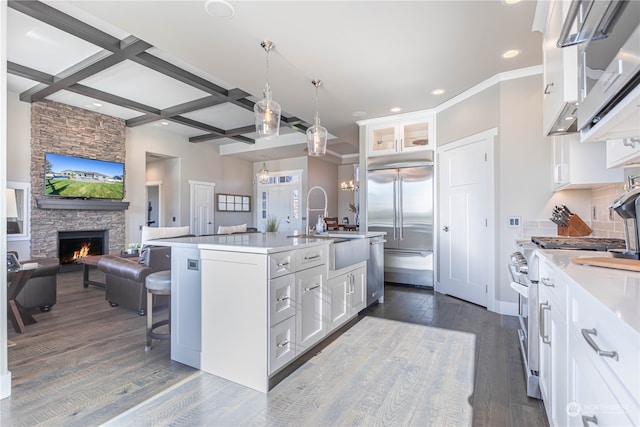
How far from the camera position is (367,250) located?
11.5 ft

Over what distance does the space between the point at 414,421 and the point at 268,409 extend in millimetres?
806

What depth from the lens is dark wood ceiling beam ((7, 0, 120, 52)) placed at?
2.85 metres

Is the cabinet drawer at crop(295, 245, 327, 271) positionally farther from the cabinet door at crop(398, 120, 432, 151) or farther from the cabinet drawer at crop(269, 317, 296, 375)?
the cabinet door at crop(398, 120, 432, 151)

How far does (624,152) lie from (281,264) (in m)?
1.96

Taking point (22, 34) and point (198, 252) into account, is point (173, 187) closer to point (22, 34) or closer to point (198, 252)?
point (22, 34)

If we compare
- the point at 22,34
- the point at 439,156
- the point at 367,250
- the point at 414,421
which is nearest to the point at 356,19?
the point at 367,250

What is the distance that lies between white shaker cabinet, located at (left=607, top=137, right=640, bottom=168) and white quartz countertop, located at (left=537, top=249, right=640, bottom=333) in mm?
645

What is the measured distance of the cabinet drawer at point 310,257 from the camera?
2.23 metres

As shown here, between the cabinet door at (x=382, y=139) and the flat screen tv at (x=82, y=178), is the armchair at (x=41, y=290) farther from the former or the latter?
the cabinet door at (x=382, y=139)

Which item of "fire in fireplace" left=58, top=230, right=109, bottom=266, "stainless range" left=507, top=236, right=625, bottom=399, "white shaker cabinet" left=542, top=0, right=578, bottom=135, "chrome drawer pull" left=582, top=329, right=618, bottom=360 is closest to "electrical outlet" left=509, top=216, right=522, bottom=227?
"stainless range" left=507, top=236, right=625, bottom=399

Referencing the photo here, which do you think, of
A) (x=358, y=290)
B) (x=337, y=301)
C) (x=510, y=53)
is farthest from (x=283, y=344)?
(x=510, y=53)

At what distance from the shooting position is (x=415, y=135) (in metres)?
4.97

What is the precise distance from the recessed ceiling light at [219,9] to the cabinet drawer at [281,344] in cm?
241

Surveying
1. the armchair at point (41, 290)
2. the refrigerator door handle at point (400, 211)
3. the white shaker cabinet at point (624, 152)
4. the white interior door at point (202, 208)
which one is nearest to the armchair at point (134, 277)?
the armchair at point (41, 290)
